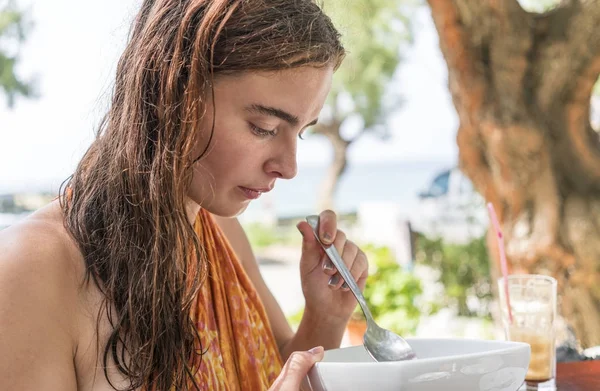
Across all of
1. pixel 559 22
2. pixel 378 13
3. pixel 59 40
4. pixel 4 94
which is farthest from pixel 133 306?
pixel 59 40

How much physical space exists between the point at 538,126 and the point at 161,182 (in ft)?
8.22

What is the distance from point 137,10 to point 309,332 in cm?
72

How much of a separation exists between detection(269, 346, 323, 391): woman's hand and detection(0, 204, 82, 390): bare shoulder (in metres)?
0.31

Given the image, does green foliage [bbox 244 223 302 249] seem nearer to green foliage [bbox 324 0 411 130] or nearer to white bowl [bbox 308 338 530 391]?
green foliage [bbox 324 0 411 130]

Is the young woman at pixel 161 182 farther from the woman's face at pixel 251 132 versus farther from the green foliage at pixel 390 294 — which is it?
the green foliage at pixel 390 294

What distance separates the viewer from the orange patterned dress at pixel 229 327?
1.36 m

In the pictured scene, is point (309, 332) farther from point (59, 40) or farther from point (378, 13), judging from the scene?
point (59, 40)

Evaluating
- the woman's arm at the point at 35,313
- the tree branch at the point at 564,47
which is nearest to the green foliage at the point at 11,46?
the tree branch at the point at 564,47

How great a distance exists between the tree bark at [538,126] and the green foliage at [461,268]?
2.63 m

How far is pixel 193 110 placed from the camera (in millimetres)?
1138

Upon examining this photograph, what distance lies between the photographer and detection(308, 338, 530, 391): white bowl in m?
0.89

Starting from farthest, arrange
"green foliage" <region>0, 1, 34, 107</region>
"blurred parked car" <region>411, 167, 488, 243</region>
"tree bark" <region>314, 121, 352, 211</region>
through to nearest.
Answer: "tree bark" <region>314, 121, 352, 211</region> → "green foliage" <region>0, 1, 34, 107</region> → "blurred parked car" <region>411, 167, 488, 243</region>

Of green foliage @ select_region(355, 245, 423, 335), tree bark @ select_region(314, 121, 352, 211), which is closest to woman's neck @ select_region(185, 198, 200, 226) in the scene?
green foliage @ select_region(355, 245, 423, 335)

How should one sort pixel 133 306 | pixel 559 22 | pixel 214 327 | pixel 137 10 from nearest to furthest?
1. pixel 133 306
2. pixel 137 10
3. pixel 214 327
4. pixel 559 22
